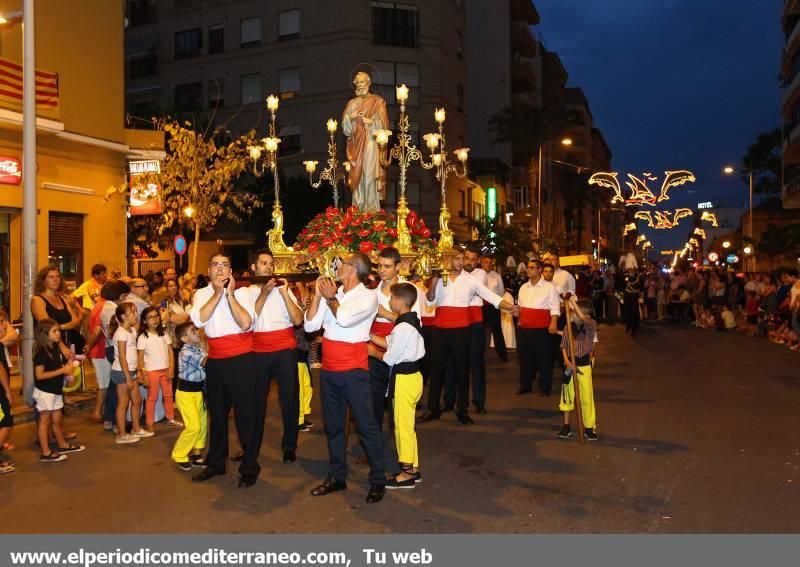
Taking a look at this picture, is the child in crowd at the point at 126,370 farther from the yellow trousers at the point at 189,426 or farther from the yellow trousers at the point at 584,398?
the yellow trousers at the point at 584,398

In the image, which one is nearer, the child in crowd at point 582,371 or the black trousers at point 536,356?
the child in crowd at point 582,371

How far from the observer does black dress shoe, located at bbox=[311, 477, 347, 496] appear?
21.4ft

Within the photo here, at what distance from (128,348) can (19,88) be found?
28.4ft

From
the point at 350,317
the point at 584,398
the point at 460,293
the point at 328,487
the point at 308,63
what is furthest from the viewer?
the point at 308,63

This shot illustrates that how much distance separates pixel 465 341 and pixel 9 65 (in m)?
10.6

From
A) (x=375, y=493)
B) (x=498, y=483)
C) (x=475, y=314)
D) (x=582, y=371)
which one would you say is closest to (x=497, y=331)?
(x=475, y=314)

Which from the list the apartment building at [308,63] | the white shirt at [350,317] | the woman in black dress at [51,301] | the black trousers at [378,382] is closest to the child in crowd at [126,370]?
the woman in black dress at [51,301]

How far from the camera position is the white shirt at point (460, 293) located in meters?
9.71

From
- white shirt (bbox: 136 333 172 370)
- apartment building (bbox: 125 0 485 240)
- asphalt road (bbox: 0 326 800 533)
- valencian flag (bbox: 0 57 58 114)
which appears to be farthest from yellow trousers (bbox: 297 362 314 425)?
apartment building (bbox: 125 0 485 240)

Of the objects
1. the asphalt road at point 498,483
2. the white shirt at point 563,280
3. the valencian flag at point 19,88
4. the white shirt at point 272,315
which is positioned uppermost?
the valencian flag at point 19,88

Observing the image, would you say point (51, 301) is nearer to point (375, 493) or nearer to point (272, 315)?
point (272, 315)

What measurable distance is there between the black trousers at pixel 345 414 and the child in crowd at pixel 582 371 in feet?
9.39

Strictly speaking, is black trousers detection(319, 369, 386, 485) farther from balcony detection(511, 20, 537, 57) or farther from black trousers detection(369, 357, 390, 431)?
balcony detection(511, 20, 537, 57)

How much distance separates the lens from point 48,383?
26.2 feet
